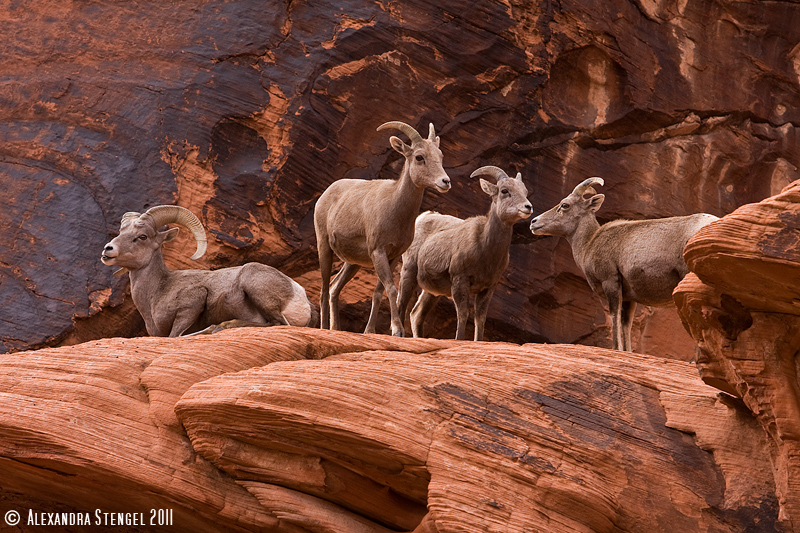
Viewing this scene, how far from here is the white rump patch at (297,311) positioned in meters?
9.95

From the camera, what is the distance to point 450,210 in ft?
44.3

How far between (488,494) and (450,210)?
753cm

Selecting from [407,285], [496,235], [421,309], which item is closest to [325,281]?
[407,285]

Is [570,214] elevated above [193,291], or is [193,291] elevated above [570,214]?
[570,214]

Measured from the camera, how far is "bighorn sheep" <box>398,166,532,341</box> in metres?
9.96

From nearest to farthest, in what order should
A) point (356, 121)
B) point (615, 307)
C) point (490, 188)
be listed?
point (615, 307)
point (490, 188)
point (356, 121)

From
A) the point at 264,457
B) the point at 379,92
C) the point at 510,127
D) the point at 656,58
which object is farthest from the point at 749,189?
the point at 264,457

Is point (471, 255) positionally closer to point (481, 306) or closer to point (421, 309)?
point (481, 306)

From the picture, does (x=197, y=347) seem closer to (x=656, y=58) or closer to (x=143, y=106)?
(x=143, y=106)

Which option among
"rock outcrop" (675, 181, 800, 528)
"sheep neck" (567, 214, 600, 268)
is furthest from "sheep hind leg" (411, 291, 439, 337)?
"rock outcrop" (675, 181, 800, 528)

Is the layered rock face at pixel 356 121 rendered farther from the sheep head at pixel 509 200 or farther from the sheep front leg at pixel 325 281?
the sheep head at pixel 509 200

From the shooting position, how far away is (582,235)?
35.4 ft

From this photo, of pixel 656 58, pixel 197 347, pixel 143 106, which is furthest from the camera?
pixel 656 58

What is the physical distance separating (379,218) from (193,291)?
7.09ft
